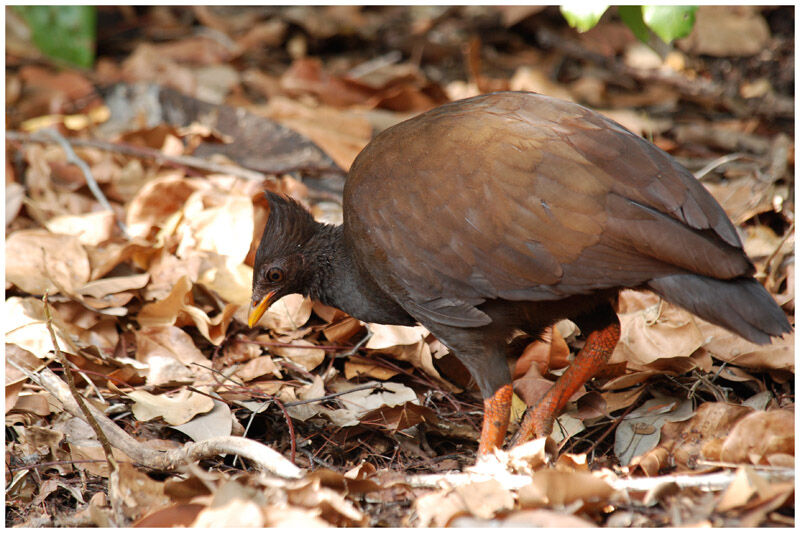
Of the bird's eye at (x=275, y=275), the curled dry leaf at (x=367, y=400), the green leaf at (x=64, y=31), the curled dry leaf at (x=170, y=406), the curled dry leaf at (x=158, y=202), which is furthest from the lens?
the green leaf at (x=64, y=31)

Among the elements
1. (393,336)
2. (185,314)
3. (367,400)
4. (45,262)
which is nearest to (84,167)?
(45,262)

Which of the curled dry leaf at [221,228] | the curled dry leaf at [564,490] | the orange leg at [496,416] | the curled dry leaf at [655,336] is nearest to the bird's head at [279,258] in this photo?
the curled dry leaf at [221,228]

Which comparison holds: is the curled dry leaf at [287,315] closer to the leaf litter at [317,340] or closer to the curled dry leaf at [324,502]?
the leaf litter at [317,340]

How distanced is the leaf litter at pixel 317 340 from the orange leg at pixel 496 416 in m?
0.20

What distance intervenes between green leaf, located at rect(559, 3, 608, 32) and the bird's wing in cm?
39

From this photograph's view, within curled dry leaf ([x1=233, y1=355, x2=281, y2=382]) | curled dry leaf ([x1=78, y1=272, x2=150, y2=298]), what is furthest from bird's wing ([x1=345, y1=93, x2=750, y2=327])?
curled dry leaf ([x1=78, y1=272, x2=150, y2=298])

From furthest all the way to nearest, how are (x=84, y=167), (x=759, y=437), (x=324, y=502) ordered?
(x=84, y=167) < (x=759, y=437) < (x=324, y=502)

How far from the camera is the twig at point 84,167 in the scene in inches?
220

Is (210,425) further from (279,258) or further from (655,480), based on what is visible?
(655,480)

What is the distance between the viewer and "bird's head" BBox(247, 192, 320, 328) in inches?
164

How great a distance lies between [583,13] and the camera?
3525 mm

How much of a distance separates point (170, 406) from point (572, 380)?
1936 millimetres

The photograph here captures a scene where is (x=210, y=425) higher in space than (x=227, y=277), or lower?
lower

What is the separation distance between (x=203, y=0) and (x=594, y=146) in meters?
5.74
